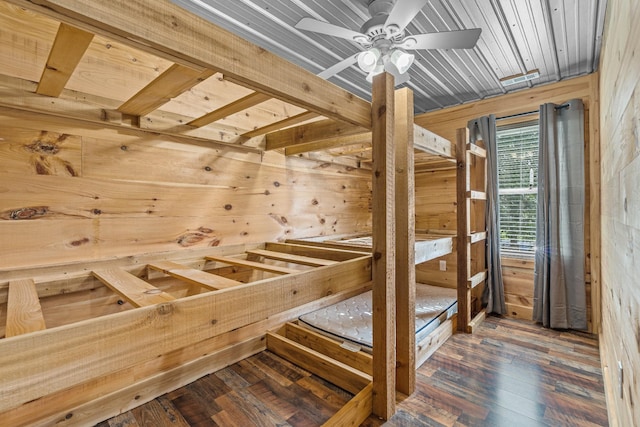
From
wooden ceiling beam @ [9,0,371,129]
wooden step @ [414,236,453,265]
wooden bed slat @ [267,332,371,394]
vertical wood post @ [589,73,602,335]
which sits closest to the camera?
wooden ceiling beam @ [9,0,371,129]

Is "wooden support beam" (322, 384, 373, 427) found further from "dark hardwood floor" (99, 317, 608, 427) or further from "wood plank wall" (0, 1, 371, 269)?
"wood plank wall" (0, 1, 371, 269)

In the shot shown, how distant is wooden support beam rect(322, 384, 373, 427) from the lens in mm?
1353

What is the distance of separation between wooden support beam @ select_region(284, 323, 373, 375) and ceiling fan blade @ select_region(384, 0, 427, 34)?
1.84 metres

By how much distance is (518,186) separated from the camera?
117 inches

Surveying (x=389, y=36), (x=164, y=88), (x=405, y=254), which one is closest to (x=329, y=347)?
(x=405, y=254)

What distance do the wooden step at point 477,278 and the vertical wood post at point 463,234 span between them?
0.05 m

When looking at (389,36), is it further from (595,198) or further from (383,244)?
(595,198)

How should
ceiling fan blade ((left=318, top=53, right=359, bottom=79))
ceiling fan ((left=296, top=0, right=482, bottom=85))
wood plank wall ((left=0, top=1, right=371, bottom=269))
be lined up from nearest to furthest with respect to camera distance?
wood plank wall ((left=0, top=1, right=371, bottom=269)) < ceiling fan ((left=296, top=0, right=482, bottom=85)) < ceiling fan blade ((left=318, top=53, right=359, bottom=79))

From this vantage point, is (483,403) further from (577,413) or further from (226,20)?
(226,20)

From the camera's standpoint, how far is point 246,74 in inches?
34.8

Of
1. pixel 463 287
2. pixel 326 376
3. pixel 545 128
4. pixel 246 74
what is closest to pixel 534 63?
pixel 545 128

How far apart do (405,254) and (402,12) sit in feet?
4.13

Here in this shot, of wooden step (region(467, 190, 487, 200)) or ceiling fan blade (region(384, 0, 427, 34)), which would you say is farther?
wooden step (region(467, 190, 487, 200))

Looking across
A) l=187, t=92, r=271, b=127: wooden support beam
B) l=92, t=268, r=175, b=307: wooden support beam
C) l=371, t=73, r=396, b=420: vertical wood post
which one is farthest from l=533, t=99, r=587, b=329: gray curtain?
l=92, t=268, r=175, b=307: wooden support beam
